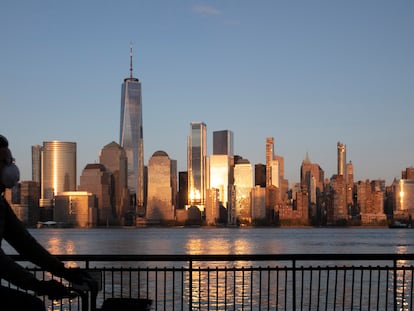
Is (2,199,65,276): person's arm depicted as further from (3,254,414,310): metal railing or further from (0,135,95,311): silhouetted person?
(3,254,414,310): metal railing

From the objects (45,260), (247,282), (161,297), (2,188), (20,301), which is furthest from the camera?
(247,282)

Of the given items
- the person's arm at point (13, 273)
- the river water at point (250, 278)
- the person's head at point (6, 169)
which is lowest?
the river water at point (250, 278)

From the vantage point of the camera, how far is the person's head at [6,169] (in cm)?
393

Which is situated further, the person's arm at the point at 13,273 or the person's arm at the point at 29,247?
the person's arm at the point at 29,247

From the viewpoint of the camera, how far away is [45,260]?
426cm

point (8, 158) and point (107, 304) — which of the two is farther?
point (107, 304)

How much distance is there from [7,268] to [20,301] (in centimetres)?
26

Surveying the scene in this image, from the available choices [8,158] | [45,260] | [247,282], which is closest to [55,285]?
[45,260]

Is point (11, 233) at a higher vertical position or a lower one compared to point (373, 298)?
higher

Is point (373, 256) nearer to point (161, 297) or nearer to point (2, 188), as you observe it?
point (2, 188)

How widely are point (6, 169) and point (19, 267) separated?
525 mm

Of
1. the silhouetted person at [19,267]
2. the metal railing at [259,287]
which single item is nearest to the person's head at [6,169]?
the silhouetted person at [19,267]

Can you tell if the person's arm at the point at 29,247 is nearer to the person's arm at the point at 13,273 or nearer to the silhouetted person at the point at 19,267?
the silhouetted person at the point at 19,267

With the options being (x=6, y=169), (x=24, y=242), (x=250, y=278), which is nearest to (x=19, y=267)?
(x=24, y=242)
